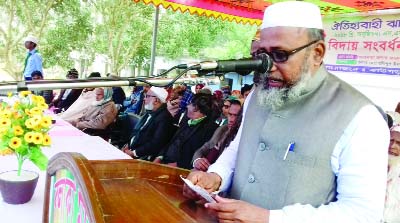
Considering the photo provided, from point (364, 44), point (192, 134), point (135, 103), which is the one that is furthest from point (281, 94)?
point (364, 44)

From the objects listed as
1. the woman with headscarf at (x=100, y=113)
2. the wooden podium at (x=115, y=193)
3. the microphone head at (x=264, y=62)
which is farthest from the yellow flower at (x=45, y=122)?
the woman with headscarf at (x=100, y=113)

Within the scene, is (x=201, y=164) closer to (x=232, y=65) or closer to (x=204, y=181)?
(x=204, y=181)

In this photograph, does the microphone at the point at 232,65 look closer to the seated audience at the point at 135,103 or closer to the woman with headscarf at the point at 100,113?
the woman with headscarf at the point at 100,113

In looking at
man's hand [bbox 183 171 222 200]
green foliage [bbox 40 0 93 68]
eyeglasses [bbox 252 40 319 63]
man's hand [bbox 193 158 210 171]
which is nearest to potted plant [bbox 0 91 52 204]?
man's hand [bbox 183 171 222 200]

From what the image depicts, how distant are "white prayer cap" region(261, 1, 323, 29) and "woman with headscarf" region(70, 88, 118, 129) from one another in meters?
4.09

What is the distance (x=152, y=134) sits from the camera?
14.7 feet

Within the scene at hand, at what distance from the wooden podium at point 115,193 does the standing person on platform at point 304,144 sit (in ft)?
0.35

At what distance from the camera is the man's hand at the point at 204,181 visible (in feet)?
4.77

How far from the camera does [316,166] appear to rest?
4.19 ft

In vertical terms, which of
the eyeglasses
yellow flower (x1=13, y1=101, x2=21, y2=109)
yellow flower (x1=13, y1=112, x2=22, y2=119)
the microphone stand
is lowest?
yellow flower (x1=13, y1=112, x2=22, y2=119)

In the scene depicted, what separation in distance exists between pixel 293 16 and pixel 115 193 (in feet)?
2.90

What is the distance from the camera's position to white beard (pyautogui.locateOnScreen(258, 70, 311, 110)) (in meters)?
1.36

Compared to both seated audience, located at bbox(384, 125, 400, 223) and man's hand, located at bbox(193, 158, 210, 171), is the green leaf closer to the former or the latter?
man's hand, located at bbox(193, 158, 210, 171)

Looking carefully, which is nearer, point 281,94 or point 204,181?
point 281,94
